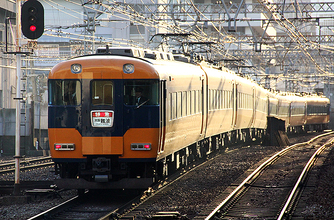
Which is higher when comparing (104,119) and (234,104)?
(104,119)

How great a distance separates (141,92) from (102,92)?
2.46ft

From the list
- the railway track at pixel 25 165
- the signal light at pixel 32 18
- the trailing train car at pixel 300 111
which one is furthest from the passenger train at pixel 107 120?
the trailing train car at pixel 300 111

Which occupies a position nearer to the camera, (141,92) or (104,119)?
(104,119)

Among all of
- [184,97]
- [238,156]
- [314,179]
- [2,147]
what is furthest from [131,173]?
[2,147]

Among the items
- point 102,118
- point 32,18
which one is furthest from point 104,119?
point 32,18

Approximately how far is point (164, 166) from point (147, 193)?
3.06ft

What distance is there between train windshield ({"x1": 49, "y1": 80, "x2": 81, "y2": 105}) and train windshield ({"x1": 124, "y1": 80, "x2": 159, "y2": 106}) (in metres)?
0.94

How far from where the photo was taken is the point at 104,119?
10117 millimetres

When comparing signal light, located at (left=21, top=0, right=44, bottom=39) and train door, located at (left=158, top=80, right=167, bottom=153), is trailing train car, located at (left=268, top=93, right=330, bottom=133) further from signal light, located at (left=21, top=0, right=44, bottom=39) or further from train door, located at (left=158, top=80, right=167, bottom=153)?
signal light, located at (left=21, top=0, right=44, bottom=39)

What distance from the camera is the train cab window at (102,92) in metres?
10.1

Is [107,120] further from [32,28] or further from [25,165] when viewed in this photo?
[25,165]

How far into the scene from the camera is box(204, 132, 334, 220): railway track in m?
9.46

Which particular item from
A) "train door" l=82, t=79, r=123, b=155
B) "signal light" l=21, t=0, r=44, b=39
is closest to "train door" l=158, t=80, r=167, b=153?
"train door" l=82, t=79, r=123, b=155

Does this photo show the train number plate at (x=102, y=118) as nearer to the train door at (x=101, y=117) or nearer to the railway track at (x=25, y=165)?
the train door at (x=101, y=117)
